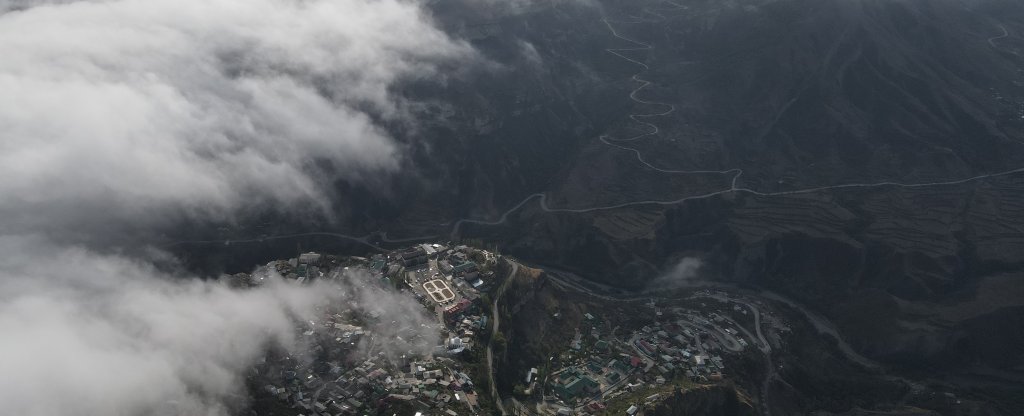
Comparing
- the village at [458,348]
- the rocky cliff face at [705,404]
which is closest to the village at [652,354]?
the village at [458,348]

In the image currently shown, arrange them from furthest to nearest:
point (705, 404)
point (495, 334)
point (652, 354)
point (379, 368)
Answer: point (652, 354) → point (495, 334) → point (705, 404) → point (379, 368)

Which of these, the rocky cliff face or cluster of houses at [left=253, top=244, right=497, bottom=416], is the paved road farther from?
the rocky cliff face

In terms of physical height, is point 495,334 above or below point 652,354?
above

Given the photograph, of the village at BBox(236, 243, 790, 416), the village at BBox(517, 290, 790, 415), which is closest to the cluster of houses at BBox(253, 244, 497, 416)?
the village at BBox(236, 243, 790, 416)

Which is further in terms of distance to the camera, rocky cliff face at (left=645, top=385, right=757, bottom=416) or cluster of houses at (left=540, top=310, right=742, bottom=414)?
cluster of houses at (left=540, top=310, right=742, bottom=414)

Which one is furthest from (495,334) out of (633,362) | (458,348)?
(633,362)

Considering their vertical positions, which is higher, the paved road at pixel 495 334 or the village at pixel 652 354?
the paved road at pixel 495 334

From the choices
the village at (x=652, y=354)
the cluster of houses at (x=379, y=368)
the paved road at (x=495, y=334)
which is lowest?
the village at (x=652, y=354)

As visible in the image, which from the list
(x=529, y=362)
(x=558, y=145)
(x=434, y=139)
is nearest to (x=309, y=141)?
(x=434, y=139)

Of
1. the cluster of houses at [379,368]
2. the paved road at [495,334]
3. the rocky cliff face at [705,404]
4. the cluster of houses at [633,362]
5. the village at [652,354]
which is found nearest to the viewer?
the cluster of houses at [379,368]

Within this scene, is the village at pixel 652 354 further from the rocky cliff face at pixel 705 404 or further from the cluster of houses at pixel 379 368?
the cluster of houses at pixel 379 368

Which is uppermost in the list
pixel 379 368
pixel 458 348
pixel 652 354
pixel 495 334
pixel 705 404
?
pixel 379 368

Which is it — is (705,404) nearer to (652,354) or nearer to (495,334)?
(652,354)
